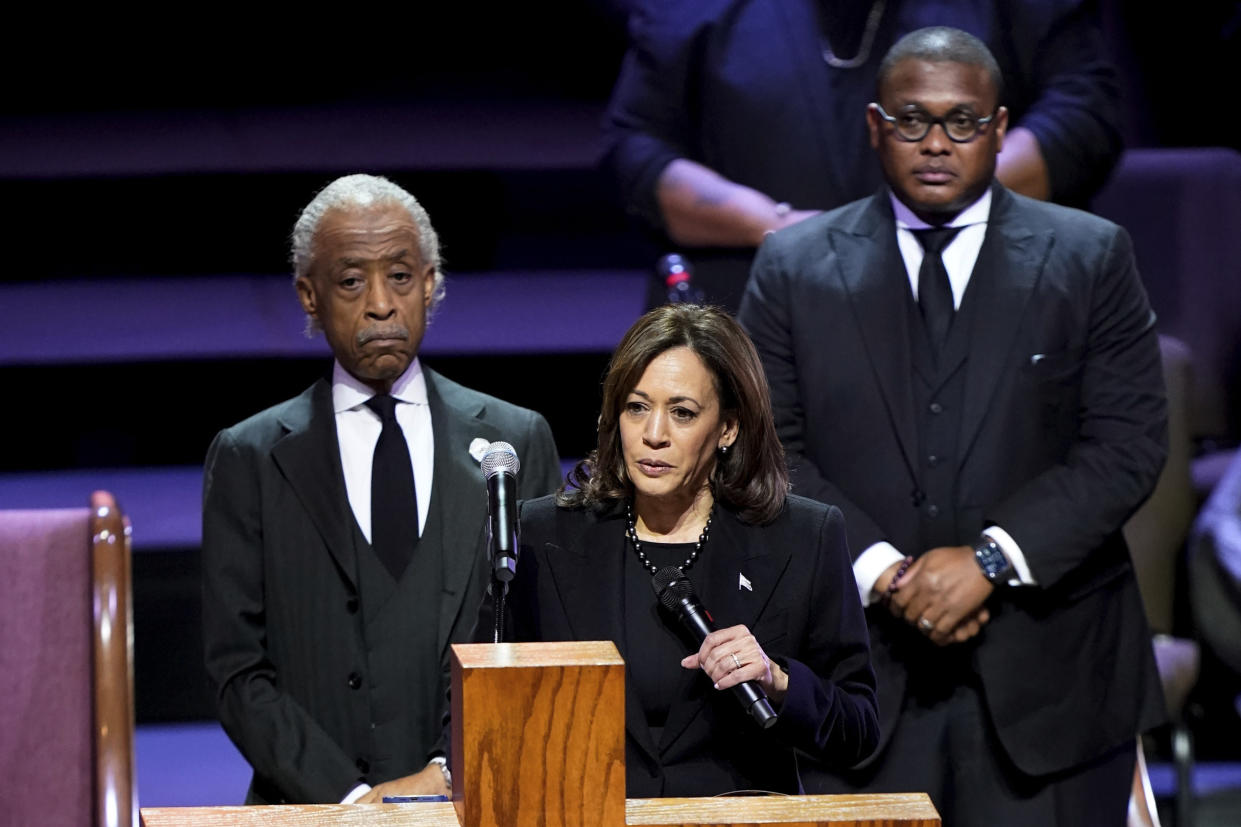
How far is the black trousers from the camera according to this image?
291cm

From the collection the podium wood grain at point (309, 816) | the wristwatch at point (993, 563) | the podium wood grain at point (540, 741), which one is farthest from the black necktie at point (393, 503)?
the podium wood grain at point (540, 741)

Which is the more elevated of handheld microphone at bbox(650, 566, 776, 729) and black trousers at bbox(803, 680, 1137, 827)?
handheld microphone at bbox(650, 566, 776, 729)

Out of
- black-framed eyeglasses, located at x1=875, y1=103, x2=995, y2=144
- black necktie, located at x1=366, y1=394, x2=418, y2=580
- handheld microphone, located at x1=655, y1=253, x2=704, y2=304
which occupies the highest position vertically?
black-framed eyeglasses, located at x1=875, y1=103, x2=995, y2=144

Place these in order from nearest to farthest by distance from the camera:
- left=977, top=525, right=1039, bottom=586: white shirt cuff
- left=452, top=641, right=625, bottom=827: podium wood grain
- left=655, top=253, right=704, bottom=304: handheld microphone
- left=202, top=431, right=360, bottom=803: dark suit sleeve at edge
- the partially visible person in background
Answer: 1. left=452, top=641, right=625, bottom=827: podium wood grain
2. left=202, top=431, right=360, bottom=803: dark suit sleeve at edge
3. left=977, top=525, right=1039, bottom=586: white shirt cuff
4. left=655, top=253, right=704, bottom=304: handheld microphone
5. the partially visible person in background

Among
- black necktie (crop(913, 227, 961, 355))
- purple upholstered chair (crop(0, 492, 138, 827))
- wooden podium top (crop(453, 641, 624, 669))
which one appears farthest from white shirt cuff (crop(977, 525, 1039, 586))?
wooden podium top (crop(453, 641, 624, 669))

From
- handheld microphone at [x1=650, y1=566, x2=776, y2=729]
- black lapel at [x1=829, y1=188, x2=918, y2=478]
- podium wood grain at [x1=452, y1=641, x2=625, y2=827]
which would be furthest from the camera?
black lapel at [x1=829, y1=188, x2=918, y2=478]

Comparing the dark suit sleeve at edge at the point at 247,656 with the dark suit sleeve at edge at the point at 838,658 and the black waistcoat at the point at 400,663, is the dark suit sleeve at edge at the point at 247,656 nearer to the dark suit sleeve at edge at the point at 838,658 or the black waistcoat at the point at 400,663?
the black waistcoat at the point at 400,663

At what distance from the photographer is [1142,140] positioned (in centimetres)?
491

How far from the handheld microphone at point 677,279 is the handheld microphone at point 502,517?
1.40 meters

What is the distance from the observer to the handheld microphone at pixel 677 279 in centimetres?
342

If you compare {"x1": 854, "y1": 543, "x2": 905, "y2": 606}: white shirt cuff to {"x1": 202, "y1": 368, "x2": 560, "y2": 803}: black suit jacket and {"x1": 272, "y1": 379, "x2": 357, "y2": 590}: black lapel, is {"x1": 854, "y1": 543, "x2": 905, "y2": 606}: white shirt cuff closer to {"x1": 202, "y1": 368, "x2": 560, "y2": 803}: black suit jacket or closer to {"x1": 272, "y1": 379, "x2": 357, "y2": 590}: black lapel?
{"x1": 202, "y1": 368, "x2": 560, "y2": 803}: black suit jacket

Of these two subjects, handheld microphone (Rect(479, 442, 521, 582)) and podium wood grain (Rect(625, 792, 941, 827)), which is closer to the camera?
podium wood grain (Rect(625, 792, 941, 827))

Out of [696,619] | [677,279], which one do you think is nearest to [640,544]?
[696,619]

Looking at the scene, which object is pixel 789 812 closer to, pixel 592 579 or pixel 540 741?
pixel 540 741
